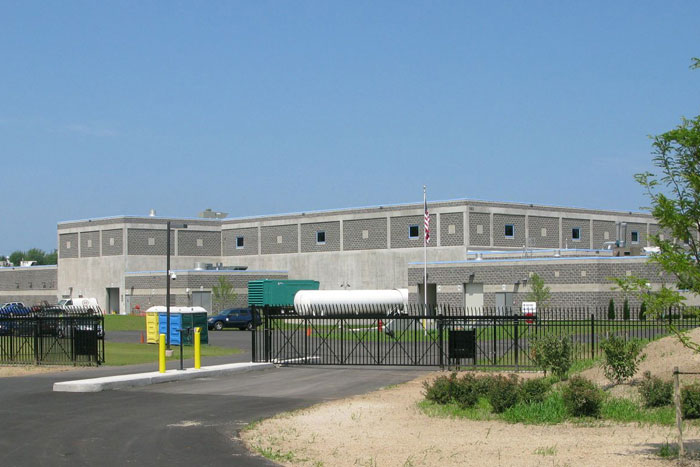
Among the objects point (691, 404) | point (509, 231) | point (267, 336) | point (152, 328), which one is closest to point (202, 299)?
point (509, 231)

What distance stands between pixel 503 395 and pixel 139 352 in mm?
24559

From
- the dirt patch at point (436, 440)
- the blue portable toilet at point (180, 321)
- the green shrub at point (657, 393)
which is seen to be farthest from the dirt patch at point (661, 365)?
the blue portable toilet at point (180, 321)

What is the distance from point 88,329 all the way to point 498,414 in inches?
717

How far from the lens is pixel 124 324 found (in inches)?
2712

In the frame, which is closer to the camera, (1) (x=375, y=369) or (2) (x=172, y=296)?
(1) (x=375, y=369)

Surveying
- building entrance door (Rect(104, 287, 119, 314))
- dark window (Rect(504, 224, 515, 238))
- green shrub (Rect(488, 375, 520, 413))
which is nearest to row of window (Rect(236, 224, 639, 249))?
dark window (Rect(504, 224, 515, 238))

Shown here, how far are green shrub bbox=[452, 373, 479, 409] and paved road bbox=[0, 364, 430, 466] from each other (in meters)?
3.68

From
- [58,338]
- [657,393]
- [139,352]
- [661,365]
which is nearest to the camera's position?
[657,393]

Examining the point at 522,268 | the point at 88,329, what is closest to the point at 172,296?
the point at 522,268

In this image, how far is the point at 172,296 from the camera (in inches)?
3270

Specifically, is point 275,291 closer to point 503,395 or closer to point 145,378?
point 145,378

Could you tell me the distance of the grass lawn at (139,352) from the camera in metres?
33.9

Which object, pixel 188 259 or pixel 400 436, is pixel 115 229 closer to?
pixel 188 259

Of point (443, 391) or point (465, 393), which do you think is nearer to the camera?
point (465, 393)
